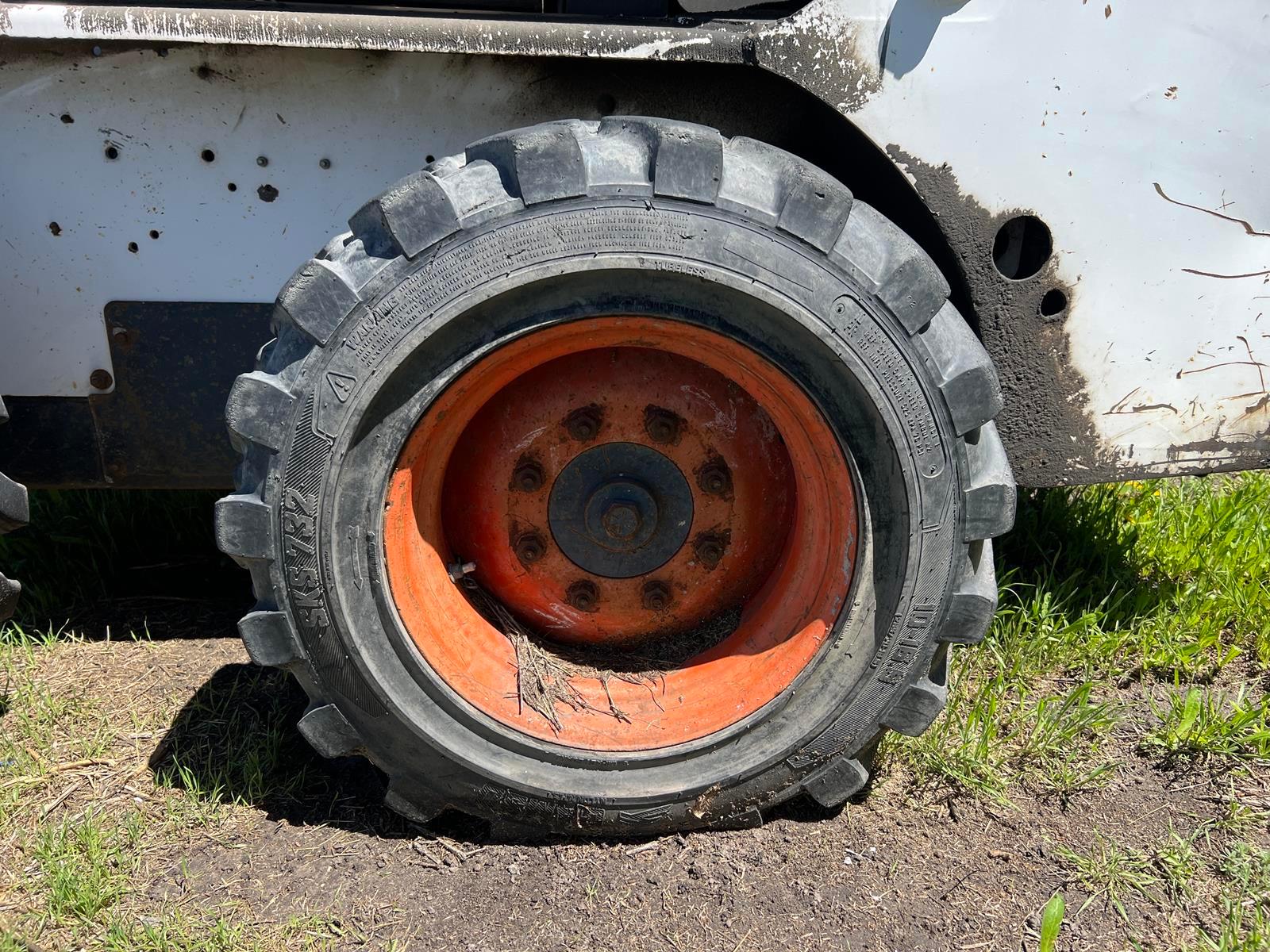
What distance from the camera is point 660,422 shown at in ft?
6.70

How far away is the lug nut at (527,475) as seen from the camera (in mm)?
2053

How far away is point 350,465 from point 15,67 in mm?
961

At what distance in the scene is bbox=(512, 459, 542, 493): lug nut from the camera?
6.73 feet

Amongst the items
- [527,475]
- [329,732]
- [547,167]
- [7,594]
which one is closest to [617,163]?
[547,167]

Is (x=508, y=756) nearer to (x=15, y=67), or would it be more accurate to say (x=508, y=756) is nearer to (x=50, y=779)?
(x=50, y=779)

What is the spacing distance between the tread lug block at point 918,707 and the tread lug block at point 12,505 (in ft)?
5.27

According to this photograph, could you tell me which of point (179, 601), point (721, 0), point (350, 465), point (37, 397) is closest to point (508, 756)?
point (350, 465)

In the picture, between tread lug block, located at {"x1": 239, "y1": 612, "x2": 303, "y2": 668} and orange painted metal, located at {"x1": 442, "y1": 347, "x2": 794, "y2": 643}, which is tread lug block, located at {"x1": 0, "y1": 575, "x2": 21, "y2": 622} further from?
orange painted metal, located at {"x1": 442, "y1": 347, "x2": 794, "y2": 643}

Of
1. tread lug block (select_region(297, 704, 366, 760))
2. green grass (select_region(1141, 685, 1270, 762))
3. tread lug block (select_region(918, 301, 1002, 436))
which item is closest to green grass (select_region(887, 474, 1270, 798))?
green grass (select_region(1141, 685, 1270, 762))

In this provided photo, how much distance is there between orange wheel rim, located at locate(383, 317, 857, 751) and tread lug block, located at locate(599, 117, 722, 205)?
0.83 ft

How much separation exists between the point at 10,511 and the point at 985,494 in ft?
5.63

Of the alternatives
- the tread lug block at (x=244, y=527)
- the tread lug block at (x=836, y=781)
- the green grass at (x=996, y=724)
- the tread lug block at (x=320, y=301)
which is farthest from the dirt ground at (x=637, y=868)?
Result: the tread lug block at (x=320, y=301)

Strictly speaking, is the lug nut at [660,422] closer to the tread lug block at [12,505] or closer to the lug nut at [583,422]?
the lug nut at [583,422]

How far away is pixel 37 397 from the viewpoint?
215cm
